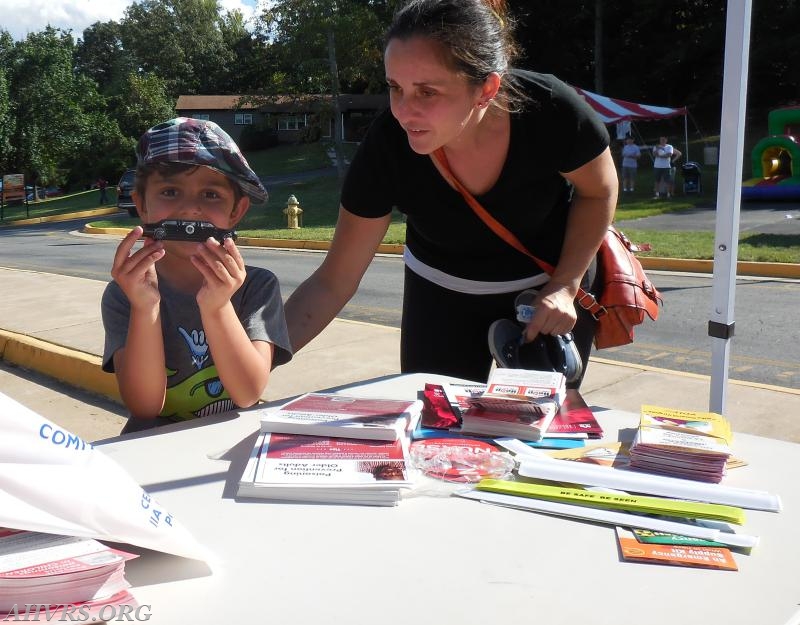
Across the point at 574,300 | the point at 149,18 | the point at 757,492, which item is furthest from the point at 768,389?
the point at 149,18

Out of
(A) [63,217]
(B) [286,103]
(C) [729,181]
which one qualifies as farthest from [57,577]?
(A) [63,217]

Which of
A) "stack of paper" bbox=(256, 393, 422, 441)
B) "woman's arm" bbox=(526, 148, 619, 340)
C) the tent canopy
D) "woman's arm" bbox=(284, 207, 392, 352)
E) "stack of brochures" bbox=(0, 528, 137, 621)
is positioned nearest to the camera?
"stack of brochures" bbox=(0, 528, 137, 621)

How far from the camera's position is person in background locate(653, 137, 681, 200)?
66.3ft

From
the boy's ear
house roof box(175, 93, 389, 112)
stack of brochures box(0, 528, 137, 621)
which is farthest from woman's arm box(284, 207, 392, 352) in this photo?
house roof box(175, 93, 389, 112)

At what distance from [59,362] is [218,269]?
4598mm

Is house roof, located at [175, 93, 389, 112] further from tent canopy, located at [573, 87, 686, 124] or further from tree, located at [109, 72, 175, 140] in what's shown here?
tent canopy, located at [573, 87, 686, 124]

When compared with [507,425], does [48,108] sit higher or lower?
higher

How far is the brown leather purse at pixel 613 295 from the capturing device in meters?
2.63

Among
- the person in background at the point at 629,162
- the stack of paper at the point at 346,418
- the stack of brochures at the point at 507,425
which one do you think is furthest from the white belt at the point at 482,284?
the person in background at the point at 629,162

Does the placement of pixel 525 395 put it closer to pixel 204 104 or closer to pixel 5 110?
pixel 5 110

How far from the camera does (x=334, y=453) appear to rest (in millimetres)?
1733

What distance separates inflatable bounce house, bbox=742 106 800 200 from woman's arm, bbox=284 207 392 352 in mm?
17857

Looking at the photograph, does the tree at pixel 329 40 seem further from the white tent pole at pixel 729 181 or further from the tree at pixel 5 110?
the white tent pole at pixel 729 181

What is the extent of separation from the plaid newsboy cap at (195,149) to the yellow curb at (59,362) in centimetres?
343
